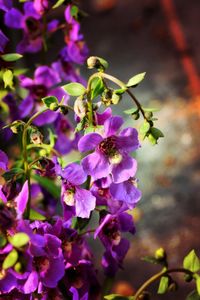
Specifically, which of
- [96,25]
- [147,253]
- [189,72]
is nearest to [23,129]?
[147,253]

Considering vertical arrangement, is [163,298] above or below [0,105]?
below

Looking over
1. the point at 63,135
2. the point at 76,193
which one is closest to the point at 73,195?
the point at 76,193

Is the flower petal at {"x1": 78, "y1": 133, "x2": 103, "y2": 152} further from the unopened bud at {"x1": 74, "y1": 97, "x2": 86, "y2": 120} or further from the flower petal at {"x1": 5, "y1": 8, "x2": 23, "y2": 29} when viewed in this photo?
the flower petal at {"x1": 5, "y1": 8, "x2": 23, "y2": 29}

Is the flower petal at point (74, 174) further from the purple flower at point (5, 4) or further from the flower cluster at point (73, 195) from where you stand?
the purple flower at point (5, 4)

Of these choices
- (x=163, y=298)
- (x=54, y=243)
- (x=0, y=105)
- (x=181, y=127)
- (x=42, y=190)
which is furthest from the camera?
(x=181, y=127)

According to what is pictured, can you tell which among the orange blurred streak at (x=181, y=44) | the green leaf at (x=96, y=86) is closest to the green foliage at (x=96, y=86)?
the green leaf at (x=96, y=86)

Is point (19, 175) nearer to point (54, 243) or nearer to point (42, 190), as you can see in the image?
point (54, 243)

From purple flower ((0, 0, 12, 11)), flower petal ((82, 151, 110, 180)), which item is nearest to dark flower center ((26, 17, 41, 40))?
purple flower ((0, 0, 12, 11))
